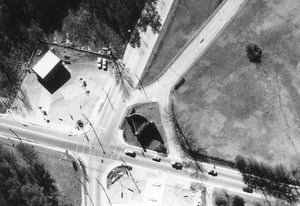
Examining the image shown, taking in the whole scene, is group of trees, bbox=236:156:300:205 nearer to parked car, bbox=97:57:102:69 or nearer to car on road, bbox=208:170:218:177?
car on road, bbox=208:170:218:177

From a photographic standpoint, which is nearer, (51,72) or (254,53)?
(254,53)

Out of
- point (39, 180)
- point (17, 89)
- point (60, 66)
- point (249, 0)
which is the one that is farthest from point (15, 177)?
point (249, 0)

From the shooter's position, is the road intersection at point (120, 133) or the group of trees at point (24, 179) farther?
the road intersection at point (120, 133)

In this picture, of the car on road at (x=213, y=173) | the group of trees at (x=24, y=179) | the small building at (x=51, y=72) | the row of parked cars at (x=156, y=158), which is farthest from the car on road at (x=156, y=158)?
the small building at (x=51, y=72)

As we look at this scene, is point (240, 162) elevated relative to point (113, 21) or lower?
lower

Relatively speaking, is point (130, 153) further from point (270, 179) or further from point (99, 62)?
point (270, 179)

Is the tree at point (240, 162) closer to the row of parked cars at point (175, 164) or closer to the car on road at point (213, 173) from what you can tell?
the row of parked cars at point (175, 164)

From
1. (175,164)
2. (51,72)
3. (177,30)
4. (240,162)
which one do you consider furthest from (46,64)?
(240,162)
